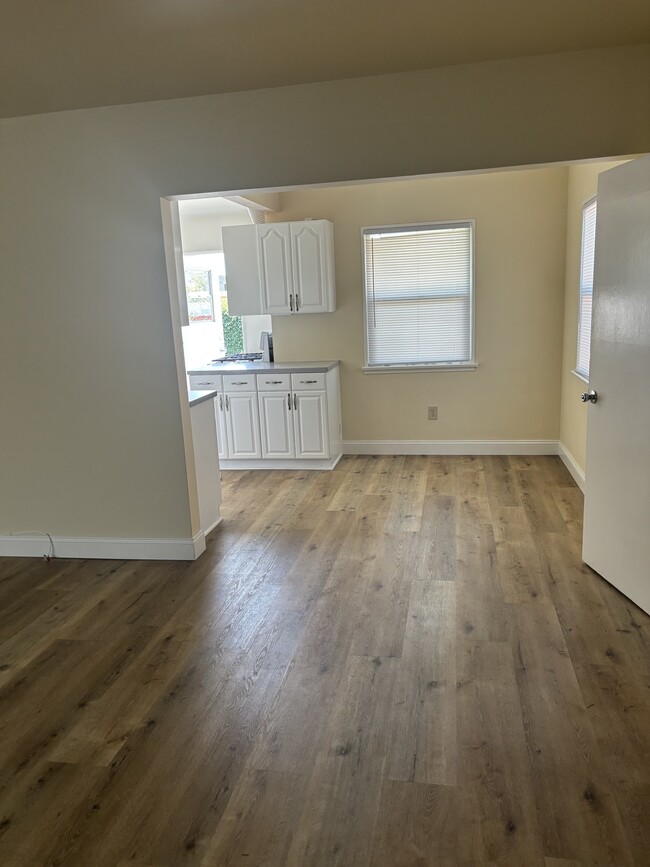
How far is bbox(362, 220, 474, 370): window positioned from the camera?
547cm

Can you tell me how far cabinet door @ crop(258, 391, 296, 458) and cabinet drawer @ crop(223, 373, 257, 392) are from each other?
113 millimetres

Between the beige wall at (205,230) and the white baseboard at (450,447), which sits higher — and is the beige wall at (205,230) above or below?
above

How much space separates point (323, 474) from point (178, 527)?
186 cm

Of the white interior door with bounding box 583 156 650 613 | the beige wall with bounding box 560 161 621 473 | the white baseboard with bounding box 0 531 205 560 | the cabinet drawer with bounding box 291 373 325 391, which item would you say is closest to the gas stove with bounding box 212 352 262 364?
the cabinet drawer with bounding box 291 373 325 391

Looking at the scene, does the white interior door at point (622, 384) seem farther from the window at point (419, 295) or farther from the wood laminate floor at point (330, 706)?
the window at point (419, 295)

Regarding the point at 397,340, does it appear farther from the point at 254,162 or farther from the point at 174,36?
the point at 174,36

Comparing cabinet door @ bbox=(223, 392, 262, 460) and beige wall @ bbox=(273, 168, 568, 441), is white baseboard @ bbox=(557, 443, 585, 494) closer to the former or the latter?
beige wall @ bbox=(273, 168, 568, 441)

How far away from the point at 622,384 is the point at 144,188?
2.56 m

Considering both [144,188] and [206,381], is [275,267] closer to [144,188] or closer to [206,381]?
[206,381]

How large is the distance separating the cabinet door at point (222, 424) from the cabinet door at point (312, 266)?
1056 millimetres

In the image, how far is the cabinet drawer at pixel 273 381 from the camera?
5.26 metres

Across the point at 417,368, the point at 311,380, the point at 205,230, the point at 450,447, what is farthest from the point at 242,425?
the point at 205,230

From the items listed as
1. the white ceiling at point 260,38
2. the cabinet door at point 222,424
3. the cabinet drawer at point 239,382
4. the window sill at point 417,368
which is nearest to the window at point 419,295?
the window sill at point 417,368

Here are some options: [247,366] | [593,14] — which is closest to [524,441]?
[247,366]
